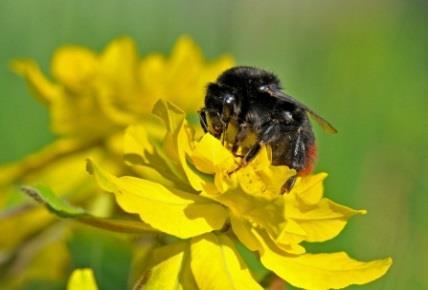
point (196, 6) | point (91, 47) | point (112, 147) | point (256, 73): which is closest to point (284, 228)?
point (256, 73)

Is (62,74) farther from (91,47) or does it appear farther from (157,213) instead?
(91,47)

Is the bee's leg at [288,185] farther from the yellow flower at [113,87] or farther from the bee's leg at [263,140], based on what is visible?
the yellow flower at [113,87]

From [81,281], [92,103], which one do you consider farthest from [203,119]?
[92,103]

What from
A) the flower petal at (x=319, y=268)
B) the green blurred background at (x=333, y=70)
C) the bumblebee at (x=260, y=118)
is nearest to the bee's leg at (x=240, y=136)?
the bumblebee at (x=260, y=118)

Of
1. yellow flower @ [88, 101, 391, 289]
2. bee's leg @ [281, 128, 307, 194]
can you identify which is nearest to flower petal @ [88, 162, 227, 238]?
yellow flower @ [88, 101, 391, 289]

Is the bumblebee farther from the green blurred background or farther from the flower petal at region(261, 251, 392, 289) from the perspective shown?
the green blurred background
